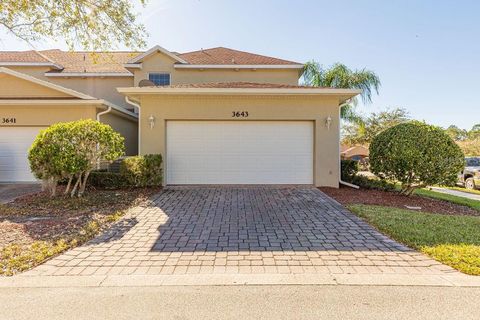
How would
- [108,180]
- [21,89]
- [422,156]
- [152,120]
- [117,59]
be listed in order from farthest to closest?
[117,59] → [21,89] → [152,120] → [108,180] → [422,156]

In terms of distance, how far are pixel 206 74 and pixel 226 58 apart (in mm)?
1692

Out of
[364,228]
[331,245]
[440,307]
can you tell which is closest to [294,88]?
[364,228]

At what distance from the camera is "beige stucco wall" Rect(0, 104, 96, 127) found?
11.0 meters

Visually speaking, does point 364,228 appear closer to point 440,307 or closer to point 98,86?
point 440,307

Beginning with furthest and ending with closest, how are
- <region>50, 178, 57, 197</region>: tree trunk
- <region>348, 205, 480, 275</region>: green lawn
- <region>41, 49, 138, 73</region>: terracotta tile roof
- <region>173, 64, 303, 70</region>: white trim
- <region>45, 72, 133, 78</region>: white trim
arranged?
1. <region>41, 49, 138, 73</region>: terracotta tile roof
2. <region>45, 72, 133, 78</region>: white trim
3. <region>173, 64, 303, 70</region>: white trim
4. <region>50, 178, 57, 197</region>: tree trunk
5. <region>348, 205, 480, 275</region>: green lawn

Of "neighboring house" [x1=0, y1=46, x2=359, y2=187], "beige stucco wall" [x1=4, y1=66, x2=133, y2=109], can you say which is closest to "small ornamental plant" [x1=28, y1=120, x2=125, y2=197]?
"neighboring house" [x1=0, y1=46, x2=359, y2=187]

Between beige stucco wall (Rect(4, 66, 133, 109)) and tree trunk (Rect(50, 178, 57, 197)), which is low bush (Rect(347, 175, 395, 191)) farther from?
beige stucco wall (Rect(4, 66, 133, 109))

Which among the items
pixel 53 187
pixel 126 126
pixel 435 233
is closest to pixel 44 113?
pixel 126 126

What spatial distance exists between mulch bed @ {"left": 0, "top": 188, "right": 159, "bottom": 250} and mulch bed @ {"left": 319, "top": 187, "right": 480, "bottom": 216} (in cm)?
604

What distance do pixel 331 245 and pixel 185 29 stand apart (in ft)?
34.8

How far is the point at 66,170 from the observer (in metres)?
7.39

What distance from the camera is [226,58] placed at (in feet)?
53.4

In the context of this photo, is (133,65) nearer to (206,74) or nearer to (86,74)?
(86,74)

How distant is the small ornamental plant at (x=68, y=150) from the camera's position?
24.1ft
